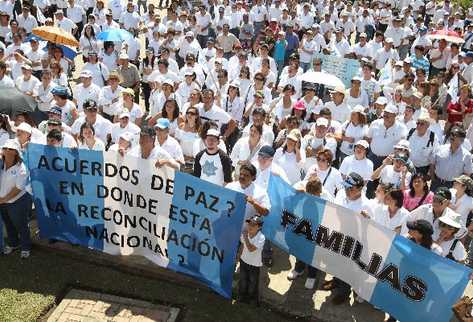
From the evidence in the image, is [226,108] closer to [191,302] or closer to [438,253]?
[191,302]

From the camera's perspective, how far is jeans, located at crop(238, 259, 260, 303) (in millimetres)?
6359

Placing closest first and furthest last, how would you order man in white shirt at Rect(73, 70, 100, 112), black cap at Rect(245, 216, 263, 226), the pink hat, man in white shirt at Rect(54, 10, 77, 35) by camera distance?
black cap at Rect(245, 216, 263, 226), the pink hat, man in white shirt at Rect(73, 70, 100, 112), man in white shirt at Rect(54, 10, 77, 35)

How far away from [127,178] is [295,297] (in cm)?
271

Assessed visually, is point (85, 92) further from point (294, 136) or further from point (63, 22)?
point (63, 22)

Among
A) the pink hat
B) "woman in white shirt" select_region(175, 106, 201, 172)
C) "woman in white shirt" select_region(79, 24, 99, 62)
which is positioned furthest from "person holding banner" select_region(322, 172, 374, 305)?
"woman in white shirt" select_region(79, 24, 99, 62)

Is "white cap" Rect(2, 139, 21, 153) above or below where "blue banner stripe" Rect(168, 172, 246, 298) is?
above

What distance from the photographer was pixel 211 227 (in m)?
6.25

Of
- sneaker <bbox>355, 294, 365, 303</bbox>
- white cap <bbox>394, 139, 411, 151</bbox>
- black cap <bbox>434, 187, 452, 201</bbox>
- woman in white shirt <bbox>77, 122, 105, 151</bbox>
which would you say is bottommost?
sneaker <bbox>355, 294, 365, 303</bbox>

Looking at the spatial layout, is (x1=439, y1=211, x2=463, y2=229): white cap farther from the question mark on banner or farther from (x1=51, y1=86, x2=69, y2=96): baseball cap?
(x1=51, y1=86, x2=69, y2=96): baseball cap

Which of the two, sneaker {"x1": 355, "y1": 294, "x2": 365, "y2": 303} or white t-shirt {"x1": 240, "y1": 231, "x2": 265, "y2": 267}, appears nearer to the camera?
white t-shirt {"x1": 240, "y1": 231, "x2": 265, "y2": 267}

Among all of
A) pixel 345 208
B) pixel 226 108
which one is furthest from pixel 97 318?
pixel 226 108

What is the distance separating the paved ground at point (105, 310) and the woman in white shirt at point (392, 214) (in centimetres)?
281

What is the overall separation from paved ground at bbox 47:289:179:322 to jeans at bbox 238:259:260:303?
871 millimetres

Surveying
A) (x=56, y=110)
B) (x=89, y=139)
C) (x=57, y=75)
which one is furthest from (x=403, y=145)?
(x=57, y=75)
